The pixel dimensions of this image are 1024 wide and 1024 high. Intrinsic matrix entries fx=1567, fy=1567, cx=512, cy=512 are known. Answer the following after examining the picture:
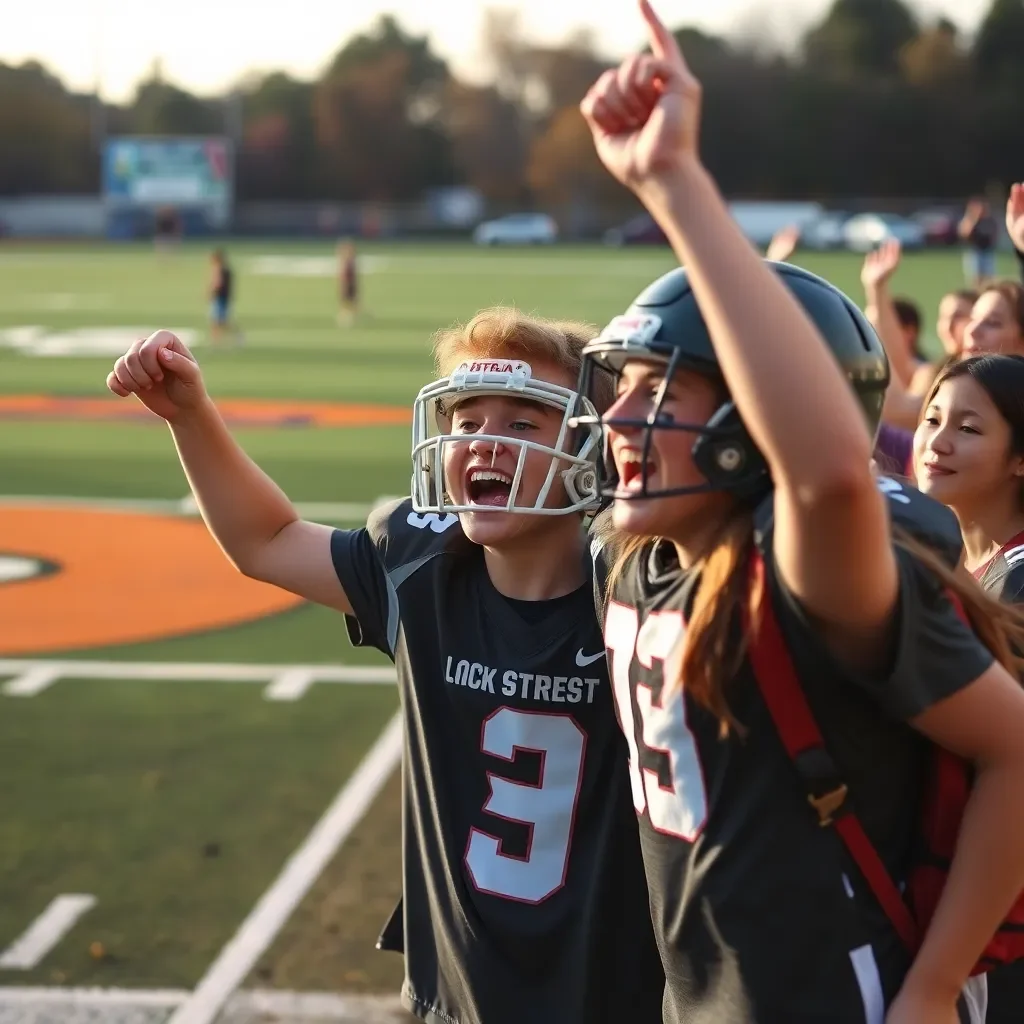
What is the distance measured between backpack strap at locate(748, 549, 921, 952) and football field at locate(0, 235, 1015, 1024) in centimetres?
208

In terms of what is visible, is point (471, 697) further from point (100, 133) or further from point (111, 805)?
point (100, 133)

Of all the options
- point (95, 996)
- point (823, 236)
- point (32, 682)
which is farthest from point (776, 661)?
point (823, 236)

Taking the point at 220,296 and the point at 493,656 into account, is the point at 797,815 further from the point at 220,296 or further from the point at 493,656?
the point at 220,296

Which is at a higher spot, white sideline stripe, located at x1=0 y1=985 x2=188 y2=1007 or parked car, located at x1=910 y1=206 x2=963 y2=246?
white sideline stripe, located at x1=0 y1=985 x2=188 y2=1007

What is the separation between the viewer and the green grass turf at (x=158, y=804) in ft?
15.7

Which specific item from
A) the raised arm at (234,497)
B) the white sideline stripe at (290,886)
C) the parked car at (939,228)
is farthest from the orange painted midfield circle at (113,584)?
the parked car at (939,228)

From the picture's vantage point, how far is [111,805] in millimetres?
5879

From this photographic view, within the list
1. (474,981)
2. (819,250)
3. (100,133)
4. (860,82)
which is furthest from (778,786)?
(100,133)

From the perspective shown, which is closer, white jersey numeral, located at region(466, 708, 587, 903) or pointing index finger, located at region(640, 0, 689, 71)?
pointing index finger, located at region(640, 0, 689, 71)

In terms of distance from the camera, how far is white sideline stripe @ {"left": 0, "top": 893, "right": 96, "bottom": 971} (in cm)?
459

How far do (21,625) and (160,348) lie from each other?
5.93 meters

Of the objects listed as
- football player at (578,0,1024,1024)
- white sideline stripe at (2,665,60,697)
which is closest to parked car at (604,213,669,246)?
white sideline stripe at (2,665,60,697)

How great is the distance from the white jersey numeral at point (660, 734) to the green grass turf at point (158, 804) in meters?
2.65

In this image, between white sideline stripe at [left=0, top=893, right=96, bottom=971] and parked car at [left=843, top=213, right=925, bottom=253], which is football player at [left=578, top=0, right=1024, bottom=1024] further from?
parked car at [left=843, top=213, right=925, bottom=253]
